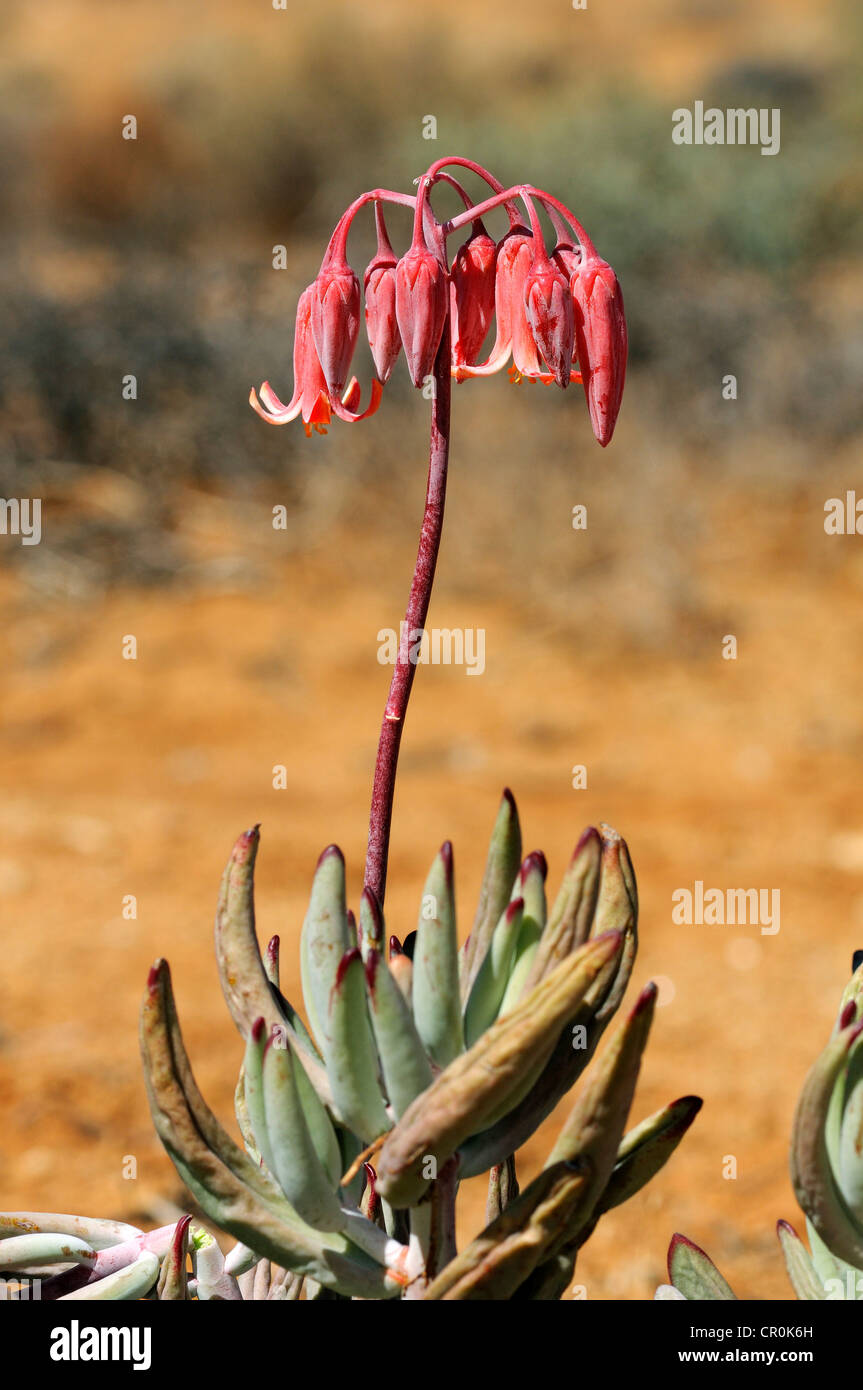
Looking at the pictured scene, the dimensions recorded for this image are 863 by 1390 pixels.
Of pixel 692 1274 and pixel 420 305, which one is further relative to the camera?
pixel 692 1274

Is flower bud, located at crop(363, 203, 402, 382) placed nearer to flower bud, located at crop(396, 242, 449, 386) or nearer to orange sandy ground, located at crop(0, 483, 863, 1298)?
flower bud, located at crop(396, 242, 449, 386)

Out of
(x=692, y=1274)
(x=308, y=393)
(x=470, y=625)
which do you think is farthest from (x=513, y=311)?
(x=470, y=625)

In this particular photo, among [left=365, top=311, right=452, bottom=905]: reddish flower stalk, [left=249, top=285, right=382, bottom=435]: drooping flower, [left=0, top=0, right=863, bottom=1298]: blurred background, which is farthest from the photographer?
[left=0, top=0, right=863, bottom=1298]: blurred background

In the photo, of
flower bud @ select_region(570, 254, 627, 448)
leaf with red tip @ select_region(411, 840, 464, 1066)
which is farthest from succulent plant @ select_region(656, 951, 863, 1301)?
flower bud @ select_region(570, 254, 627, 448)

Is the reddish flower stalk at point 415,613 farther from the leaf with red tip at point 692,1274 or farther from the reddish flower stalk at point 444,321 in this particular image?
the leaf with red tip at point 692,1274

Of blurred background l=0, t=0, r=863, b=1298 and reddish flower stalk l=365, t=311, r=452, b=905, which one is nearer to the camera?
reddish flower stalk l=365, t=311, r=452, b=905

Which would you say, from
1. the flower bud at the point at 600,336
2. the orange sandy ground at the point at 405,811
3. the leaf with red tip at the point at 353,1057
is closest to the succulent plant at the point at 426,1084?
the leaf with red tip at the point at 353,1057

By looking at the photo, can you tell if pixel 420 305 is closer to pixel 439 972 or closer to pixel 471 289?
pixel 471 289
